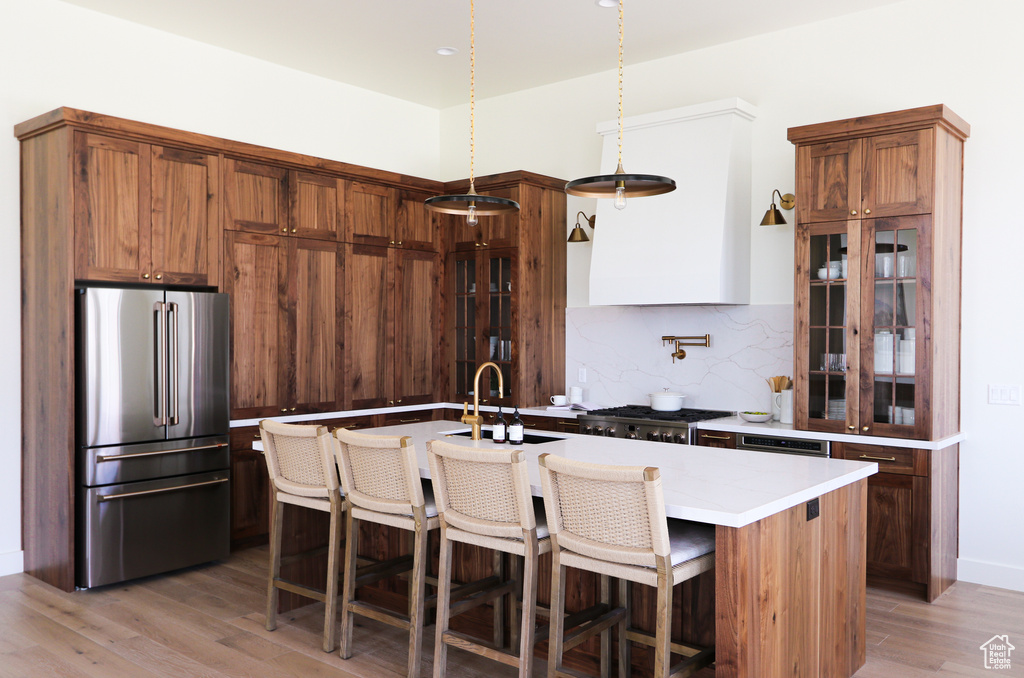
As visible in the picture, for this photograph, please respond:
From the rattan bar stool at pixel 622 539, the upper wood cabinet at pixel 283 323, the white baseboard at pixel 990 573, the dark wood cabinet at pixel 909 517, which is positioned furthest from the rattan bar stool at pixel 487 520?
the white baseboard at pixel 990 573

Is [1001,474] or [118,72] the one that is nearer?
[1001,474]

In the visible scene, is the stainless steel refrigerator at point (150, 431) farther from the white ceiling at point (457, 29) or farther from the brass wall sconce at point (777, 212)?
the brass wall sconce at point (777, 212)

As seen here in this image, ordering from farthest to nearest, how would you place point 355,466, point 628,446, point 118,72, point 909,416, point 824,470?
1. point 118,72
2. point 909,416
3. point 628,446
4. point 355,466
5. point 824,470

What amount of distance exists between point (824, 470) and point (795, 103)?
9.59ft

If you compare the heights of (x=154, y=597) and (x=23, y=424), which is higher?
(x=23, y=424)

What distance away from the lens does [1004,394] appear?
14.5ft

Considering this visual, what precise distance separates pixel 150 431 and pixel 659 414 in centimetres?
310

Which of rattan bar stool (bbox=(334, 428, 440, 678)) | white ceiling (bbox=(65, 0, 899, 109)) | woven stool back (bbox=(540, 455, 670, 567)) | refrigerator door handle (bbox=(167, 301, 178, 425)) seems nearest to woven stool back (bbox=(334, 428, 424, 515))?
rattan bar stool (bbox=(334, 428, 440, 678))

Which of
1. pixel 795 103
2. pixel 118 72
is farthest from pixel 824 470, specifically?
pixel 118 72

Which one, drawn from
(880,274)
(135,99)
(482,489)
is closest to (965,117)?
(880,274)

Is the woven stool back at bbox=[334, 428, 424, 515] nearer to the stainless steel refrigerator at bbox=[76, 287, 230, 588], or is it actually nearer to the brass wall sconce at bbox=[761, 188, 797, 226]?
the stainless steel refrigerator at bbox=[76, 287, 230, 588]

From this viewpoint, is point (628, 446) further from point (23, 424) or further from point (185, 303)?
point (23, 424)

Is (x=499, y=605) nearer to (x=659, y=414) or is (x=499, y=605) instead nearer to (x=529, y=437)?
(x=529, y=437)

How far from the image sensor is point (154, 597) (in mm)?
4246
